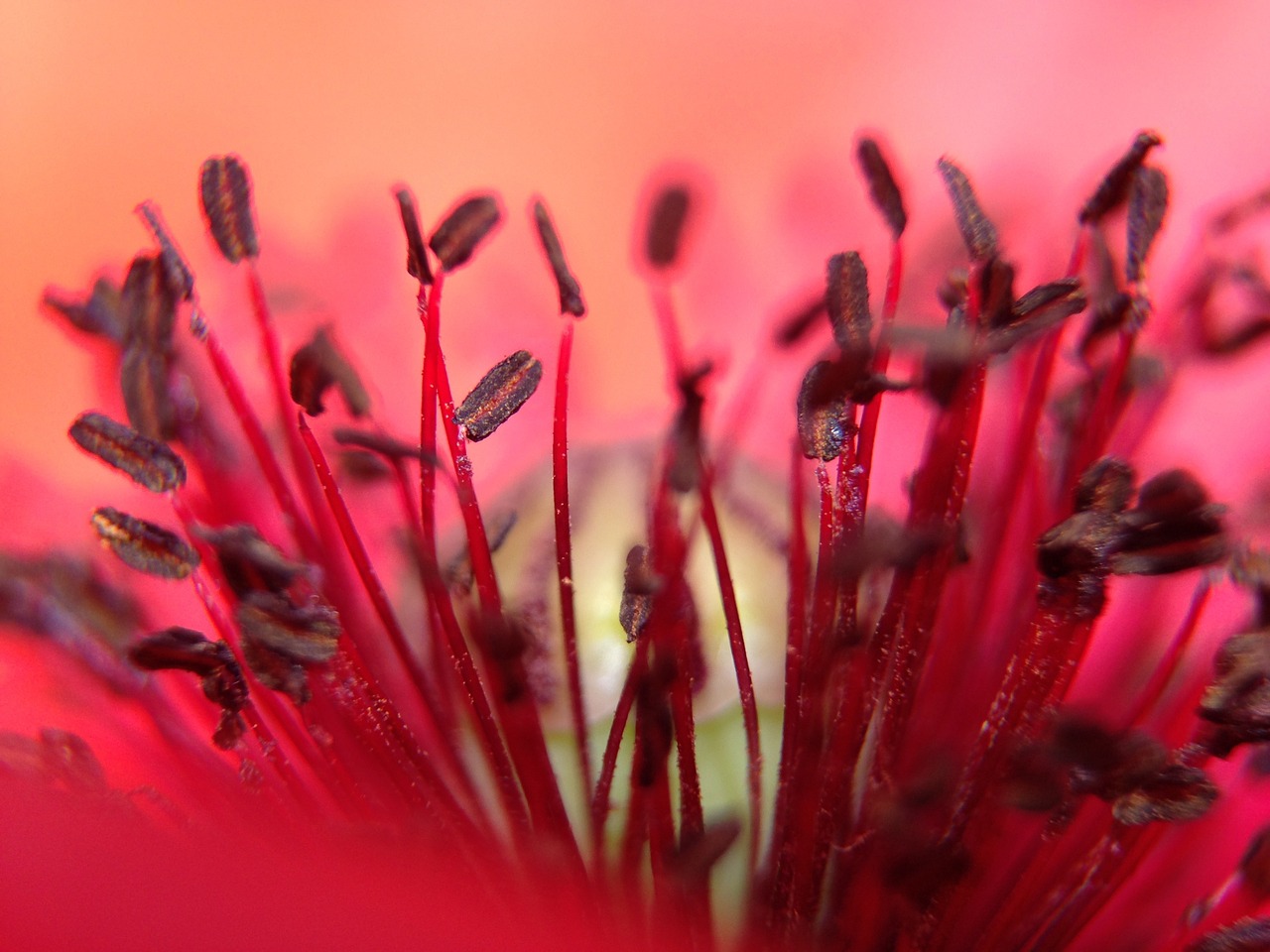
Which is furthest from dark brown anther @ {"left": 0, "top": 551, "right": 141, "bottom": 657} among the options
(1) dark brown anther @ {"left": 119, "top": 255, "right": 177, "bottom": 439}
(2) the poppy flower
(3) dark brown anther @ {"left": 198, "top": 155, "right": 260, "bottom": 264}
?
(3) dark brown anther @ {"left": 198, "top": 155, "right": 260, "bottom": 264}

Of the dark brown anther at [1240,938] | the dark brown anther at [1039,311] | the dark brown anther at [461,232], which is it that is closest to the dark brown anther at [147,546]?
the dark brown anther at [461,232]

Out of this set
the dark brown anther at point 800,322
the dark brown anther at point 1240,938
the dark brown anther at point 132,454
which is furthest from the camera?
the dark brown anther at point 800,322

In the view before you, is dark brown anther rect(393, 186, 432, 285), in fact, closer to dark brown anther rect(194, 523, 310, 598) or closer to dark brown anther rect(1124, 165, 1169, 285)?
dark brown anther rect(194, 523, 310, 598)

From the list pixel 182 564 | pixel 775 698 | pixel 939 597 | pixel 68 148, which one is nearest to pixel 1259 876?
pixel 939 597

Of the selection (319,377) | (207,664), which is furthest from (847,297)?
(207,664)

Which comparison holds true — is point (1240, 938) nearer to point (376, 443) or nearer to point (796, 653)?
point (796, 653)

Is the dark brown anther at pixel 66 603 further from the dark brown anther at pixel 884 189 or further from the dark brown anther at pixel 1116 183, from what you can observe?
the dark brown anther at pixel 1116 183
